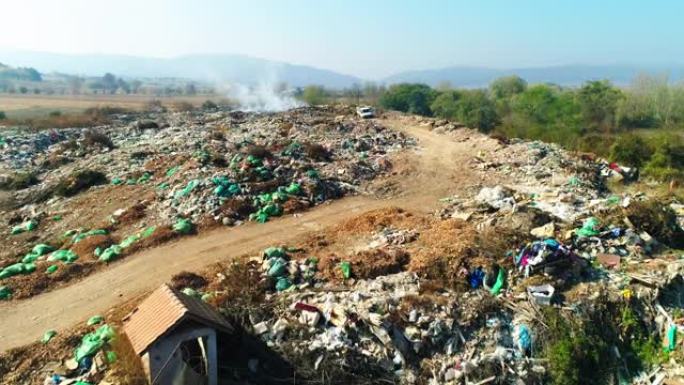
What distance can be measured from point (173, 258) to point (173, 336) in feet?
15.0

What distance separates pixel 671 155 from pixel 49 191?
21739mm

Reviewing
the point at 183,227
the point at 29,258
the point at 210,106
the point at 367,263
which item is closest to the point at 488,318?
the point at 367,263

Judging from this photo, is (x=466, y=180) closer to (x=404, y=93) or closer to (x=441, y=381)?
(x=441, y=381)

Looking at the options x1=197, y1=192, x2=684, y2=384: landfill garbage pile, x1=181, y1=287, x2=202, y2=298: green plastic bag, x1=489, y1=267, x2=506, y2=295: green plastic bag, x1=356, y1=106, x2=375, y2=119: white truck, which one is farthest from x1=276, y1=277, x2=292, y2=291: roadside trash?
x1=356, y1=106, x2=375, y2=119: white truck

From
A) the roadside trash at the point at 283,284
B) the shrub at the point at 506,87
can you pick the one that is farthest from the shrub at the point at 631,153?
the shrub at the point at 506,87

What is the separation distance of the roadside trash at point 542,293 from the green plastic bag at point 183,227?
7.75 metres

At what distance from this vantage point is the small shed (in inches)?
254

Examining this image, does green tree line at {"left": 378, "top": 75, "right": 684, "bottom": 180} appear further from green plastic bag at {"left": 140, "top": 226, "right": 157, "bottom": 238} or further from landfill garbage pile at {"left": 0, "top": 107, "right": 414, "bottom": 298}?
green plastic bag at {"left": 140, "top": 226, "right": 157, "bottom": 238}

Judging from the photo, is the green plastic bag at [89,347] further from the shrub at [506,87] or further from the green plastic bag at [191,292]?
the shrub at [506,87]

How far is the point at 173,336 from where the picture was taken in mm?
6531

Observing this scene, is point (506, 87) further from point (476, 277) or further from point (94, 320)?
point (94, 320)

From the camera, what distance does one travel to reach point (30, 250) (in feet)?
39.2

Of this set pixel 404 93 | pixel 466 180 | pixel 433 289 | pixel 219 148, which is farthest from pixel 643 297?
pixel 404 93

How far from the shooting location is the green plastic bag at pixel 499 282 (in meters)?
8.75
